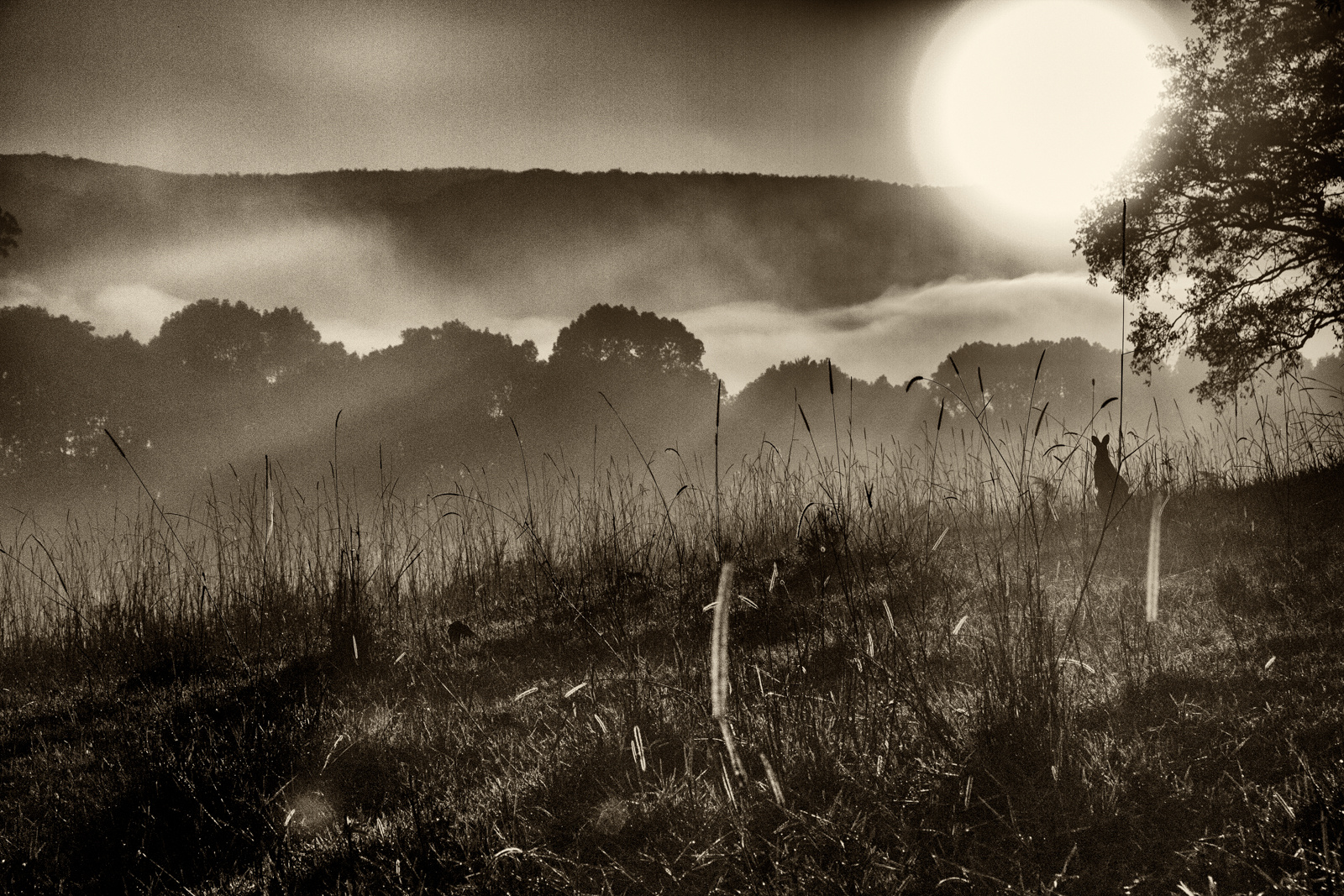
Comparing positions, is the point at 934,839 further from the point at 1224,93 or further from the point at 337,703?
the point at 1224,93

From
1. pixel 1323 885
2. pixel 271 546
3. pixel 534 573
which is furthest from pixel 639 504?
pixel 1323 885

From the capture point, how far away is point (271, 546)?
5.90 meters

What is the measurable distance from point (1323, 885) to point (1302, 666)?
1464 millimetres

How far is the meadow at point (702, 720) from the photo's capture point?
1.95m

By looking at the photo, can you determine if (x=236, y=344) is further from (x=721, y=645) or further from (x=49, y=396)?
(x=721, y=645)

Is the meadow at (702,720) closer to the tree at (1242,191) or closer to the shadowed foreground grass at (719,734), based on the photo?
the shadowed foreground grass at (719,734)

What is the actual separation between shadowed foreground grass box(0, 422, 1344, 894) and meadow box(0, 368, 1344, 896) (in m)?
0.01

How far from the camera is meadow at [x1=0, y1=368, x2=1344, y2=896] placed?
1.95m

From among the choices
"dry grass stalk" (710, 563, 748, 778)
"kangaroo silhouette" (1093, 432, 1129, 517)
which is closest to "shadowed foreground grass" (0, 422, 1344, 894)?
"kangaroo silhouette" (1093, 432, 1129, 517)

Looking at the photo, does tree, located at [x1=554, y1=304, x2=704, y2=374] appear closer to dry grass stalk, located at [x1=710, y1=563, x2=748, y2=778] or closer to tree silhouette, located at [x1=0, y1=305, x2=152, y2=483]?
tree silhouette, located at [x1=0, y1=305, x2=152, y2=483]

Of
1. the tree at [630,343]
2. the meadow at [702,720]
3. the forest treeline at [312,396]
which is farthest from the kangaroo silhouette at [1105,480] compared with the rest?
the tree at [630,343]

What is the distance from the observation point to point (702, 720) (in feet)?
8.69

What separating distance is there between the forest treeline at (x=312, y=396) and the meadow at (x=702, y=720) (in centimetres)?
1196

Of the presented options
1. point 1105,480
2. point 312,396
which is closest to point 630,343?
point 312,396
